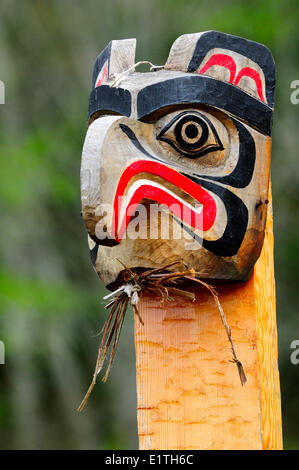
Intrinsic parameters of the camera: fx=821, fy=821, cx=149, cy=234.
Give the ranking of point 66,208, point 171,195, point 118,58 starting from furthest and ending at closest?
point 66,208
point 118,58
point 171,195

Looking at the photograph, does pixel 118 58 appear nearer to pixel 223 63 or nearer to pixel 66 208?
pixel 223 63

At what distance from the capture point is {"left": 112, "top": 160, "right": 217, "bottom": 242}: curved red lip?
81.9 inches

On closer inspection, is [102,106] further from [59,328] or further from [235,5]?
[59,328]

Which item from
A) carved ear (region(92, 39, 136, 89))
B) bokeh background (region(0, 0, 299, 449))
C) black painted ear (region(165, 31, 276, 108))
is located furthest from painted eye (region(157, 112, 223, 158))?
bokeh background (region(0, 0, 299, 449))

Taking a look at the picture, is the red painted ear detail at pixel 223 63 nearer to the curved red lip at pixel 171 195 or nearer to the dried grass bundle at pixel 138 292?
the curved red lip at pixel 171 195

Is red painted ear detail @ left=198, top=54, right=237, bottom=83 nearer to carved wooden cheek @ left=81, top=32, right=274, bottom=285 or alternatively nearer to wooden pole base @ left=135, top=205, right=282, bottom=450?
carved wooden cheek @ left=81, top=32, right=274, bottom=285

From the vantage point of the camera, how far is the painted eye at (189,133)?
2230mm

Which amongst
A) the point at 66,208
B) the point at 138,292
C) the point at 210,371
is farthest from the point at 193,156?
the point at 66,208

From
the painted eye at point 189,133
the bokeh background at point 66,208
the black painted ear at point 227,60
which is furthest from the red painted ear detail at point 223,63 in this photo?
the bokeh background at point 66,208

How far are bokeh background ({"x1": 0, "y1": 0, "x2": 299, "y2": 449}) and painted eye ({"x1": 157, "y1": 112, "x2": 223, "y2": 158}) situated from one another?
12.3 ft

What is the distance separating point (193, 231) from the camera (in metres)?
2.19

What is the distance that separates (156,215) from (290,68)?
412 cm

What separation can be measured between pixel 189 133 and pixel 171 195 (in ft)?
0.63

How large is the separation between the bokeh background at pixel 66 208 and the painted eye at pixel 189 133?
12.3ft
